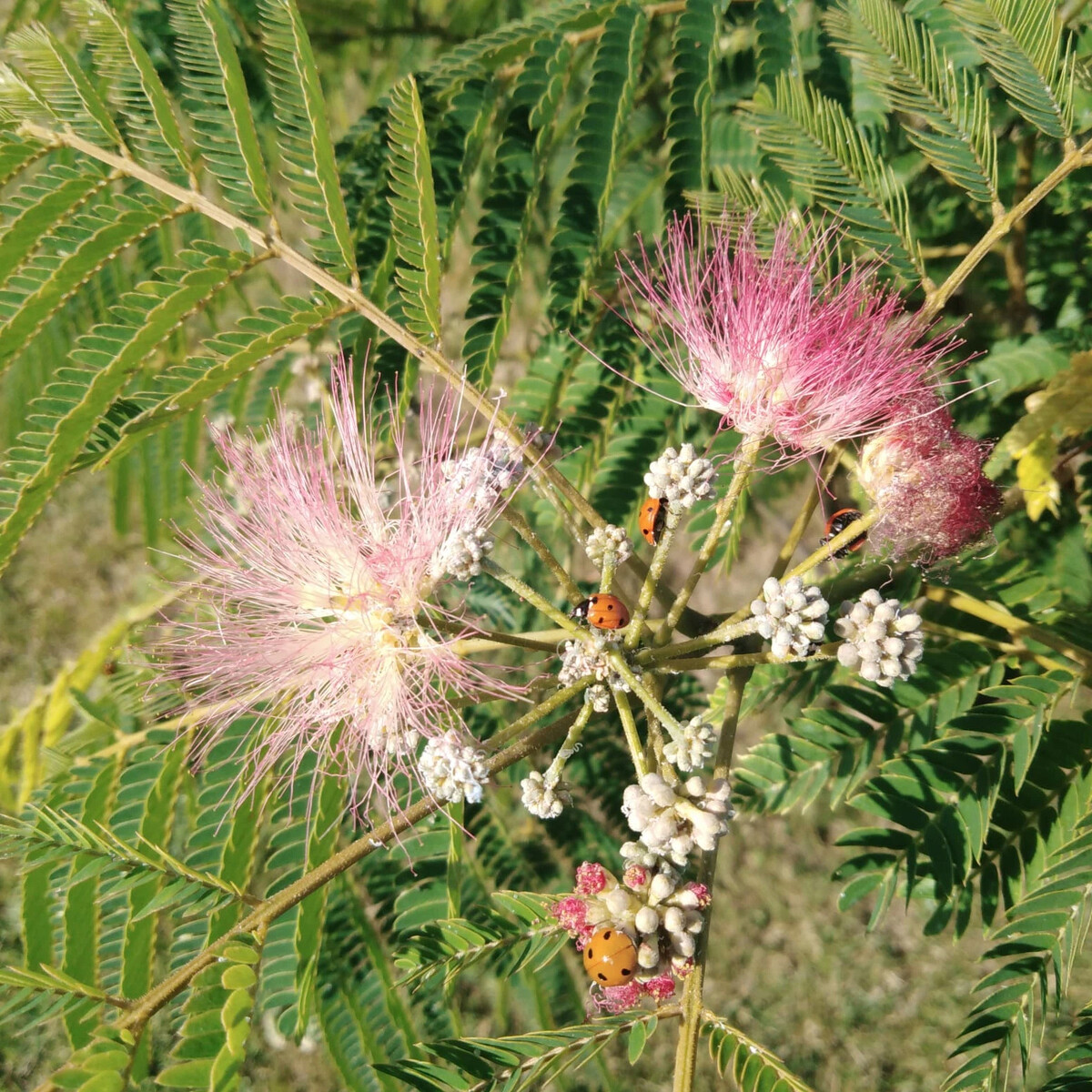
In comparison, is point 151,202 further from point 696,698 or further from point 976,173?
point 696,698

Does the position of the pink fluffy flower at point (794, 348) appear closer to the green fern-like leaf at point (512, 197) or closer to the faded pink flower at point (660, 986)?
the green fern-like leaf at point (512, 197)

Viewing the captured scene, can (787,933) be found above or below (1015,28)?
below

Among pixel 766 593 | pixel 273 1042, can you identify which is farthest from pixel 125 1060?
pixel 273 1042

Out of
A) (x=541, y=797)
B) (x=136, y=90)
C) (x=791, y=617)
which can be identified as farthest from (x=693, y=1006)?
(x=136, y=90)

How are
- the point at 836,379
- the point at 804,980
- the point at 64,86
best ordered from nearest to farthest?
the point at 836,379 → the point at 64,86 → the point at 804,980

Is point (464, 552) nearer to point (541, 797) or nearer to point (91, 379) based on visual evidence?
point (541, 797)

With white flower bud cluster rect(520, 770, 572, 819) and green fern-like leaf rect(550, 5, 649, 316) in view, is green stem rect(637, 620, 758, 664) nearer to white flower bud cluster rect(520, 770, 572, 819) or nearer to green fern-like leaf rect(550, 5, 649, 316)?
white flower bud cluster rect(520, 770, 572, 819)

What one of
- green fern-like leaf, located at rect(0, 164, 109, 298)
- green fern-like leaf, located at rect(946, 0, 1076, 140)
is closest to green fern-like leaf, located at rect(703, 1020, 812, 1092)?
green fern-like leaf, located at rect(946, 0, 1076, 140)
